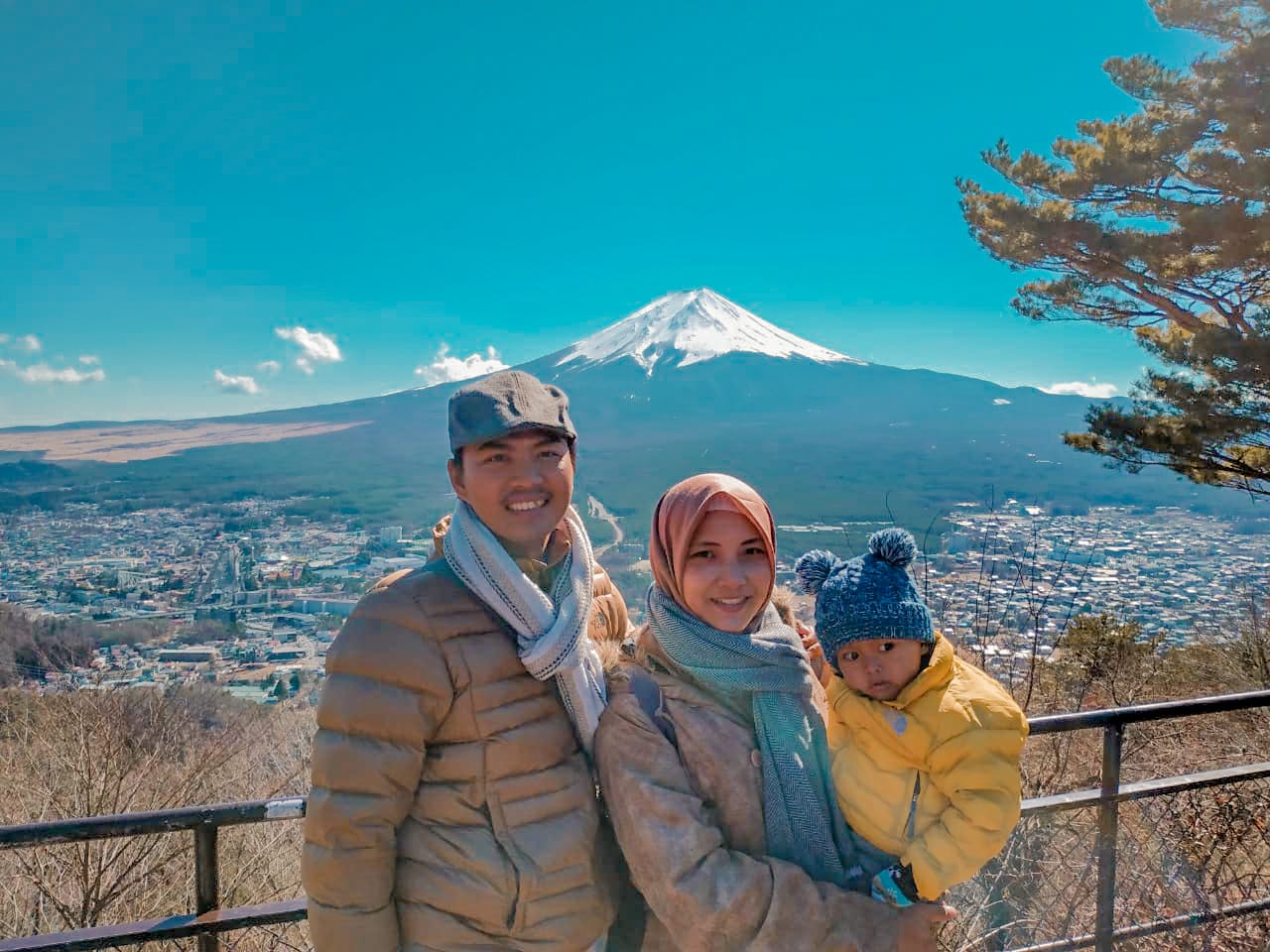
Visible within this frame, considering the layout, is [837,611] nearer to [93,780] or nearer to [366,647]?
[366,647]

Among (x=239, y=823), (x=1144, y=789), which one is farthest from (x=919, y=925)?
(x=239, y=823)

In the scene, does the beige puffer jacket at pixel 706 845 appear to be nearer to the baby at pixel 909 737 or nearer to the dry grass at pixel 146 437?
the baby at pixel 909 737

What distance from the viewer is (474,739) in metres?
1.47

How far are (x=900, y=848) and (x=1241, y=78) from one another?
8248 mm

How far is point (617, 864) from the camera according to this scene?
1.63 m

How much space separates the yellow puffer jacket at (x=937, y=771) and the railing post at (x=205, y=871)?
1.40 m

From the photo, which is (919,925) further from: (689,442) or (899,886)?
(689,442)

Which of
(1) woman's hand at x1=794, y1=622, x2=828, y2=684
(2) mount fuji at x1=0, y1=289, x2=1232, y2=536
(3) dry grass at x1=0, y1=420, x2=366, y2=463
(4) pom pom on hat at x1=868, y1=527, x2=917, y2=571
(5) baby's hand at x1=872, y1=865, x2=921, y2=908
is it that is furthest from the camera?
(3) dry grass at x1=0, y1=420, x2=366, y2=463

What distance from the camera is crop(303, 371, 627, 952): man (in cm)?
136

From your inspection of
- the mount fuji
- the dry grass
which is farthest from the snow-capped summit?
the dry grass

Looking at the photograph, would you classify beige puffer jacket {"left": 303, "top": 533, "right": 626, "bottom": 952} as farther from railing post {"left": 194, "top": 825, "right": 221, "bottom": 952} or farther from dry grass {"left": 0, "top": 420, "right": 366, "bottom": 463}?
dry grass {"left": 0, "top": 420, "right": 366, "bottom": 463}

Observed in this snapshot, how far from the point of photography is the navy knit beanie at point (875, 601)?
4.99 feet

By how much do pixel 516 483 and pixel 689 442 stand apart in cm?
5622

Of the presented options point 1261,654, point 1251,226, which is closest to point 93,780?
point 1261,654
